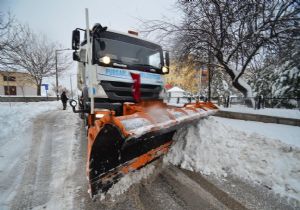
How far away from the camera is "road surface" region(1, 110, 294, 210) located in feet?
9.08

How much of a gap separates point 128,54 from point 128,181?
9.53 ft

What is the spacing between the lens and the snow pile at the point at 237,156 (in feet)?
11.4

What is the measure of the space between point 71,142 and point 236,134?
4.37 m

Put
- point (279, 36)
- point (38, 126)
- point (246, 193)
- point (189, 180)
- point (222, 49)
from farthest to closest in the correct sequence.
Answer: point (222, 49) → point (279, 36) → point (38, 126) → point (189, 180) → point (246, 193)

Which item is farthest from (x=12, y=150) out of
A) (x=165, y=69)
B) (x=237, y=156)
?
(x=237, y=156)

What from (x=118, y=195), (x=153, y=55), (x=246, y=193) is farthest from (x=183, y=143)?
(x=153, y=55)

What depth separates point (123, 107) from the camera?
3879 mm

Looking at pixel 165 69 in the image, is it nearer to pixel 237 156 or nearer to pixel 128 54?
pixel 128 54

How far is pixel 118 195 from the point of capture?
2951 millimetres

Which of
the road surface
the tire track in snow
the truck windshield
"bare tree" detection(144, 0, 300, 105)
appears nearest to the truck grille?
the truck windshield

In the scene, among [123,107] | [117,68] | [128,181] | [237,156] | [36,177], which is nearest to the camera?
[128,181]

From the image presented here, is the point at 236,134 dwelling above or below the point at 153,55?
below

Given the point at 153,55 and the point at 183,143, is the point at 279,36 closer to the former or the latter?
the point at 153,55

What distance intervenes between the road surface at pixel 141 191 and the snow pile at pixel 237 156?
255 mm
